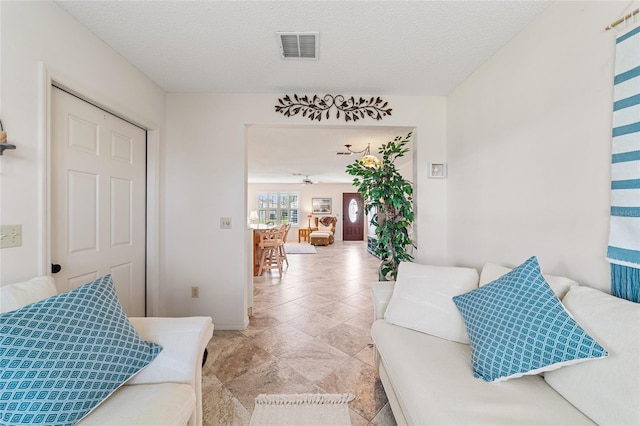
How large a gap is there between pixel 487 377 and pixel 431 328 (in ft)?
1.33

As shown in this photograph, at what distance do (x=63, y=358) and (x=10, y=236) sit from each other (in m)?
0.78

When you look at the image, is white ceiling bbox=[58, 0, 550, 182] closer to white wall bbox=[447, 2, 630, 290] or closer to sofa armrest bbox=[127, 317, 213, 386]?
white wall bbox=[447, 2, 630, 290]

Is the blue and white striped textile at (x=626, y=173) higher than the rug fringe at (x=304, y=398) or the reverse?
higher

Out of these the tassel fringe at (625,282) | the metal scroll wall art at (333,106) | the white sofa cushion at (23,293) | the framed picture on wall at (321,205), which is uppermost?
the metal scroll wall art at (333,106)

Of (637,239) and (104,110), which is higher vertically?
(104,110)

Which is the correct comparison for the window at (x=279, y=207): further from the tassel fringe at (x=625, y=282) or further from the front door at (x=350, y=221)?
the tassel fringe at (x=625, y=282)

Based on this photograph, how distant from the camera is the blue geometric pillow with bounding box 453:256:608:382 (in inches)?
37.1

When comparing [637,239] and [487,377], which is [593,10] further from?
[487,377]

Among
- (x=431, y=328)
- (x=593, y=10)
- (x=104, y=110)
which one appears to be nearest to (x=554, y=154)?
(x=593, y=10)

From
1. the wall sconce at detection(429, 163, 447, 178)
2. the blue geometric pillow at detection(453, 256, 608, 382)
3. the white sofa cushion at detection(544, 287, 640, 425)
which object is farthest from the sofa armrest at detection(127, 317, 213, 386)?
the wall sconce at detection(429, 163, 447, 178)

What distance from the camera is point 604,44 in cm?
116

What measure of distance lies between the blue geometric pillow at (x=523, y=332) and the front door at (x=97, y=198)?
93.4 inches

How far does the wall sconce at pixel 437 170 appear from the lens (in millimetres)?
2590

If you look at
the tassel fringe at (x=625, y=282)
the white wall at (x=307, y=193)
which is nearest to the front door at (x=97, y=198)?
the tassel fringe at (x=625, y=282)
